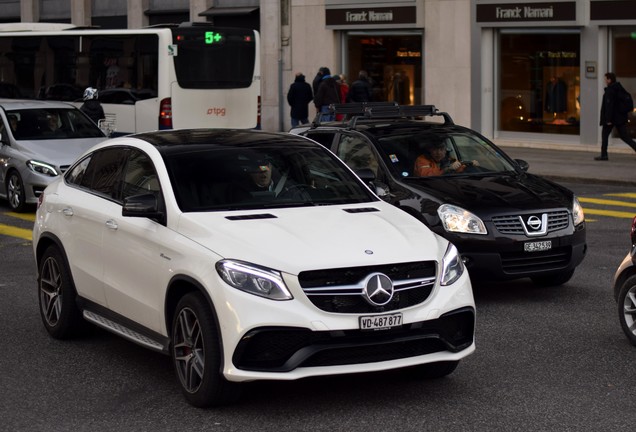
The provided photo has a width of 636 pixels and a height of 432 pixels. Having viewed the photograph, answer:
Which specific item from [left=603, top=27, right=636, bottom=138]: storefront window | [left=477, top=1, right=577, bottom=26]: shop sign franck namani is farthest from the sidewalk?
[left=477, top=1, right=577, bottom=26]: shop sign franck namani

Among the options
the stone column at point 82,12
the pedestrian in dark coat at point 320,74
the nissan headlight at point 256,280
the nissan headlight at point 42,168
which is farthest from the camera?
the stone column at point 82,12

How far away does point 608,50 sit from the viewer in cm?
2847

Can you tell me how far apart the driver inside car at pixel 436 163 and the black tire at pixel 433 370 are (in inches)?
164

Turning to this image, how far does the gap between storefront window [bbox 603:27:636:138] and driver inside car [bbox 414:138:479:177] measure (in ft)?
53.7

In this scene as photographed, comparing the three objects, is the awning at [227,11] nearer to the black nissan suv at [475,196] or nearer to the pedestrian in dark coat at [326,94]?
the pedestrian in dark coat at [326,94]

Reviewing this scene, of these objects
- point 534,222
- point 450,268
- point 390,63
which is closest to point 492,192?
point 534,222

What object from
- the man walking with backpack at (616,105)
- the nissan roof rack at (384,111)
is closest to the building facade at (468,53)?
the man walking with backpack at (616,105)

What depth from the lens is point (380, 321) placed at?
7246mm

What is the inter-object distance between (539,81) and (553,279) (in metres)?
19.0

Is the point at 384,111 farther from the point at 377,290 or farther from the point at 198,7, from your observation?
the point at 198,7

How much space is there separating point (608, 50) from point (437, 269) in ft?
72.4

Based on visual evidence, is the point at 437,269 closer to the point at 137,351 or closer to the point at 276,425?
the point at 276,425

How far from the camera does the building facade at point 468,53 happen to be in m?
28.6

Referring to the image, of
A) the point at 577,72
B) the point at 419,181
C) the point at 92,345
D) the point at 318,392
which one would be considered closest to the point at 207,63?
the point at 577,72
